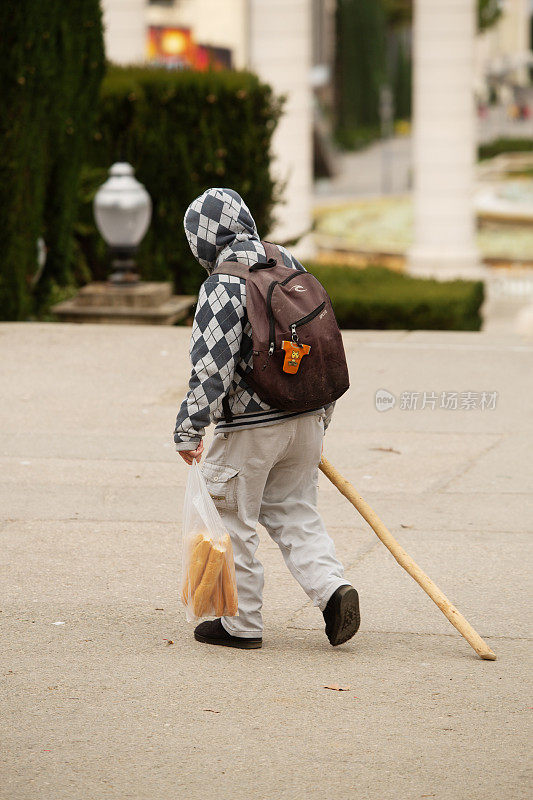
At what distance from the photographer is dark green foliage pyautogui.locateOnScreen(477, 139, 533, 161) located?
Result: 6509 cm

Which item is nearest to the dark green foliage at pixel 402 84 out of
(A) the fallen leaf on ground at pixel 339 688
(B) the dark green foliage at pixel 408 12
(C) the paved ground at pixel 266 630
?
(B) the dark green foliage at pixel 408 12

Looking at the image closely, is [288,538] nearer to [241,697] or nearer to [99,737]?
[241,697]

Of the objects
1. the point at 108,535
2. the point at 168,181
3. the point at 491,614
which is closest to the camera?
the point at 491,614

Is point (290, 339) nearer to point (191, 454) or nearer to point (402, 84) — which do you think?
point (191, 454)

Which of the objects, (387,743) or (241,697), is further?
(241,697)

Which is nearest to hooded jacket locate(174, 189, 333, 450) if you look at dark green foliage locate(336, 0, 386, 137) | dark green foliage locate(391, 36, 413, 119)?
dark green foliage locate(336, 0, 386, 137)

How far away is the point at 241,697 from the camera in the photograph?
14.2 ft

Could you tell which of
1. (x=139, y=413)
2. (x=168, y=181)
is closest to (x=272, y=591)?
(x=139, y=413)

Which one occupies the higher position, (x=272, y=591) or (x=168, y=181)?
(x=168, y=181)

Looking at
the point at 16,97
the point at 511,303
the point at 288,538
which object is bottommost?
the point at 511,303

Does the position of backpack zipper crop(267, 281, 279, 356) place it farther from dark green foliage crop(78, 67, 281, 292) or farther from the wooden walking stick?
dark green foliage crop(78, 67, 281, 292)

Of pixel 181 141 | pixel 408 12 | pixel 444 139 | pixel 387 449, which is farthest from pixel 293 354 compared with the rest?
pixel 408 12

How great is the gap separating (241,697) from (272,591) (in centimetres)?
111

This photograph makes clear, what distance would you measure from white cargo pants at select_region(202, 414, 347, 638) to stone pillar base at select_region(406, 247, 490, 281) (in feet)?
56.0
